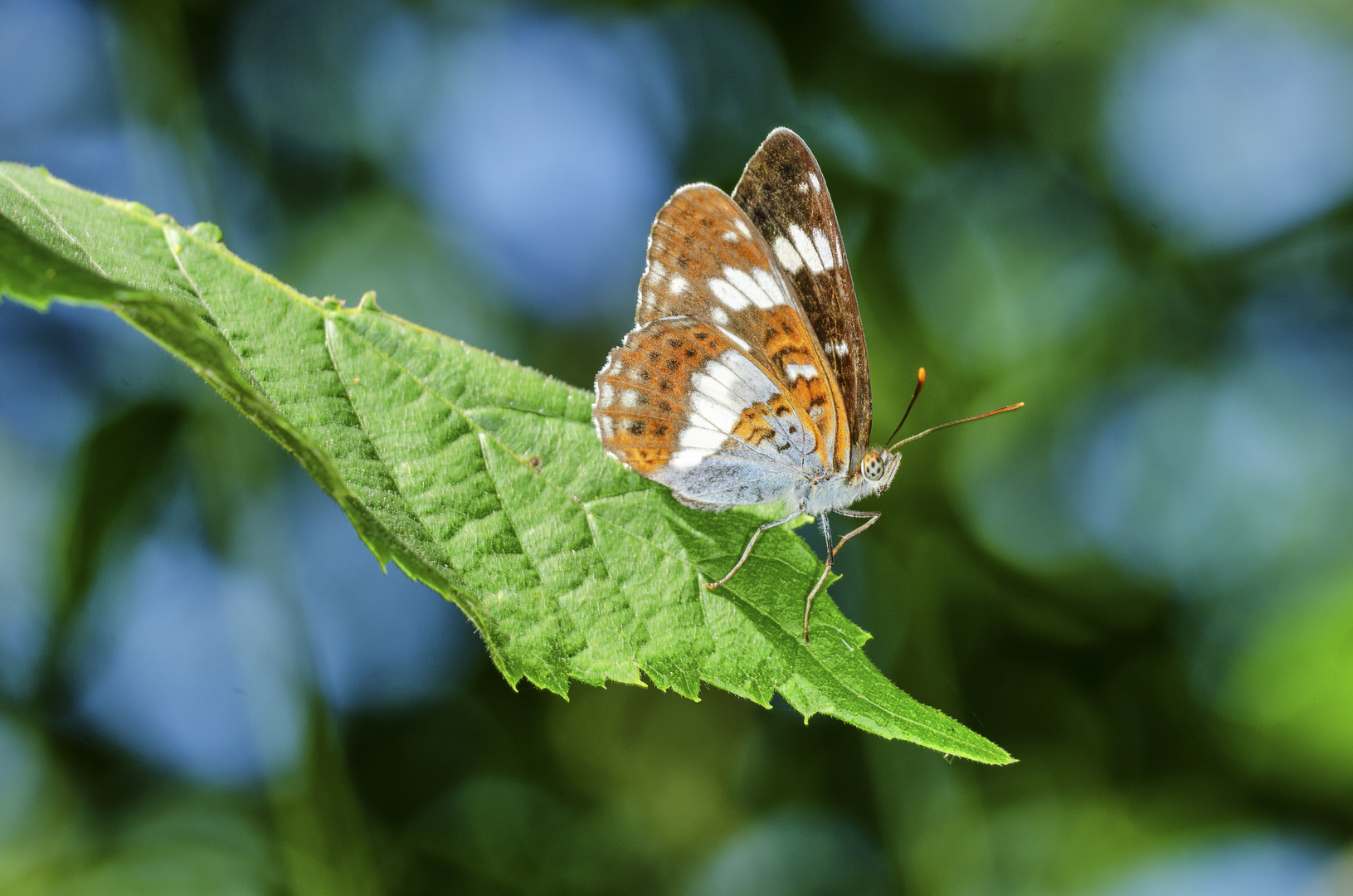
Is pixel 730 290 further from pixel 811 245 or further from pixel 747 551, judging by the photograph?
pixel 747 551

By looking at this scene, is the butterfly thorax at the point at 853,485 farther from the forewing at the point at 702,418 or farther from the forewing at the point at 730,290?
the forewing at the point at 730,290

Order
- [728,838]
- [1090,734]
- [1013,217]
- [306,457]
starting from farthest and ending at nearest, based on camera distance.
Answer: [1013,217], [728,838], [1090,734], [306,457]

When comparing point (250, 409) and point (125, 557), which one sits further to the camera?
point (125, 557)

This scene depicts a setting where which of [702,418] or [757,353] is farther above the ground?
[757,353]

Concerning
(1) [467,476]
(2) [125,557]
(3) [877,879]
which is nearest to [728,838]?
(3) [877,879]

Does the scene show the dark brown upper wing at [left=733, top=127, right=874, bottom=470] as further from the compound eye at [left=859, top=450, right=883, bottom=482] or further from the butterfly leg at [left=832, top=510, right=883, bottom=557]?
the butterfly leg at [left=832, top=510, right=883, bottom=557]

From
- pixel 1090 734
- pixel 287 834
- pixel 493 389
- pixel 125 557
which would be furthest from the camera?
pixel 1090 734

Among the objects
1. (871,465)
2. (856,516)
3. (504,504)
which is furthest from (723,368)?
(504,504)

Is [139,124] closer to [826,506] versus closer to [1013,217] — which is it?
[826,506]
